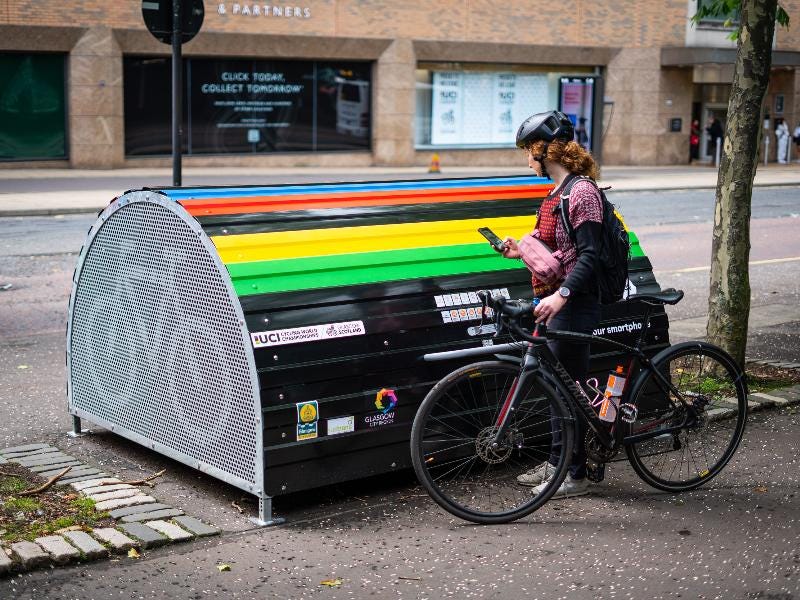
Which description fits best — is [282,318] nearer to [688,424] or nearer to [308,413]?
[308,413]

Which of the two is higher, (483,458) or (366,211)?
(366,211)

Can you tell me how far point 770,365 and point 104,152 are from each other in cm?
2321

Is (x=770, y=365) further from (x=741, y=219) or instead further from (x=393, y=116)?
(x=393, y=116)

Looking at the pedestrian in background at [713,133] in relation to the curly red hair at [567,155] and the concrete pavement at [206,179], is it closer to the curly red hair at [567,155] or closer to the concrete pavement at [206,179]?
the concrete pavement at [206,179]

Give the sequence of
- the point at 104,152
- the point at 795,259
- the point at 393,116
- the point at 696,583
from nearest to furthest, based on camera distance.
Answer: the point at 696,583 → the point at 795,259 → the point at 104,152 → the point at 393,116

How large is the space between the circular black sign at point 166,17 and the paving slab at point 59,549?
5.60 meters

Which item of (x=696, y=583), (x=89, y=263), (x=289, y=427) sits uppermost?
(x=89, y=263)

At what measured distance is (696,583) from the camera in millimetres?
4691

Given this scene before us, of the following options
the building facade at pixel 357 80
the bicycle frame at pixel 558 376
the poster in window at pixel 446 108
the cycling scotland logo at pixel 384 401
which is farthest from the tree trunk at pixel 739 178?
the poster in window at pixel 446 108

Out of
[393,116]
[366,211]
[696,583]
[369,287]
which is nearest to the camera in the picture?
Result: [696,583]

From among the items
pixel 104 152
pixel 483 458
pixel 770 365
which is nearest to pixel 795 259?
pixel 770 365

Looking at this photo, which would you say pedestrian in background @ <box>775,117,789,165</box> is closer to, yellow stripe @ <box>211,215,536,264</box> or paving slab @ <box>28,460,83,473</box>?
yellow stripe @ <box>211,215,536,264</box>

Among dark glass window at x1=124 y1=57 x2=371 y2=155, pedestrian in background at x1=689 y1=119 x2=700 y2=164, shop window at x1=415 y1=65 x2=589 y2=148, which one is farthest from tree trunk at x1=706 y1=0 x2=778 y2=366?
pedestrian in background at x1=689 y1=119 x2=700 y2=164

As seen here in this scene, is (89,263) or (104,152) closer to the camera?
(89,263)
